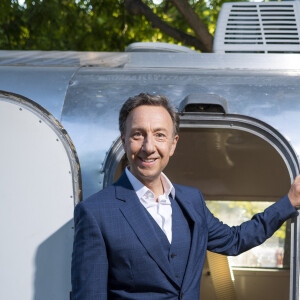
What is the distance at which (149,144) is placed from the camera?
244cm

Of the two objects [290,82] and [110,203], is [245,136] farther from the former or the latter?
[110,203]

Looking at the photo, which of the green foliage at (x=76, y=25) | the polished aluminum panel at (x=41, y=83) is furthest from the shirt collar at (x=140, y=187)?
the green foliage at (x=76, y=25)

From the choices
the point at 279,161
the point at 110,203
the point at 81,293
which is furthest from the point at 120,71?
the point at 279,161

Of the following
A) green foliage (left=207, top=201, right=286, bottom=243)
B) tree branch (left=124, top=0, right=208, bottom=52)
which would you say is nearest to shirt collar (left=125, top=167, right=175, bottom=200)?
green foliage (left=207, top=201, right=286, bottom=243)

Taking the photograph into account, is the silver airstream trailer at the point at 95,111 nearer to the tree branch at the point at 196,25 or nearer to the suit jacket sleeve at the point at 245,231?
the suit jacket sleeve at the point at 245,231

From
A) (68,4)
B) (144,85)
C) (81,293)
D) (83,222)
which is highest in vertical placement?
(68,4)

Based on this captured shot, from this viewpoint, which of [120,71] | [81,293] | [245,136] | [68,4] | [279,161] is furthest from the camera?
[68,4]

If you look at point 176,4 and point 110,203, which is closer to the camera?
point 110,203

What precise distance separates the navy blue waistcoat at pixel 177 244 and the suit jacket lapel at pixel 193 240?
2 centimetres

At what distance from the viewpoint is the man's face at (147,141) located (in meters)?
2.46

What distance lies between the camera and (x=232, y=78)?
3.44 metres

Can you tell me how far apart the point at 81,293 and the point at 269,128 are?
1.47 m

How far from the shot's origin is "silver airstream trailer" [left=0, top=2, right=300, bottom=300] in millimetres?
3037

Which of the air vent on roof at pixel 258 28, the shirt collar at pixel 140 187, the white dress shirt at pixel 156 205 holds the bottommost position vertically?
the white dress shirt at pixel 156 205
